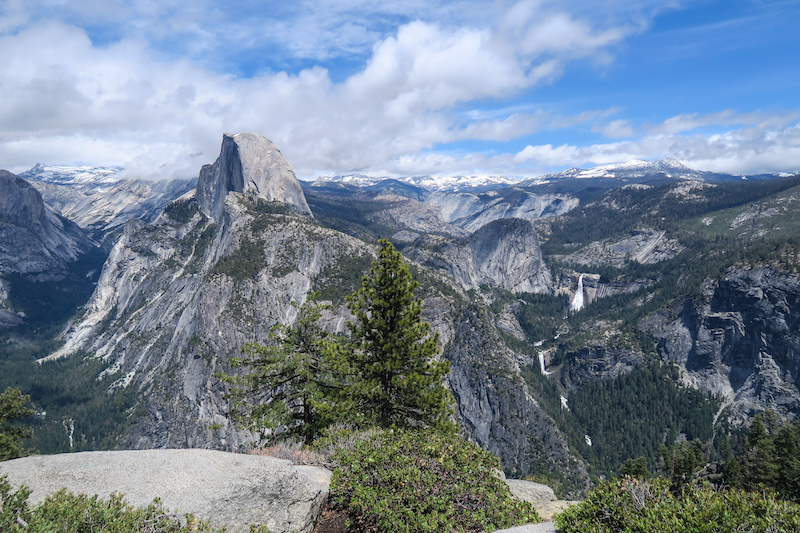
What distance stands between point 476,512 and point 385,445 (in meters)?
4.12

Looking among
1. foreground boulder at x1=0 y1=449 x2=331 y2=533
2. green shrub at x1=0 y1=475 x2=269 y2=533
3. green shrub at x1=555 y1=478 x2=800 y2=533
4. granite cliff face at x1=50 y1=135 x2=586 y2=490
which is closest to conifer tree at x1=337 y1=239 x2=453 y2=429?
foreground boulder at x1=0 y1=449 x2=331 y2=533

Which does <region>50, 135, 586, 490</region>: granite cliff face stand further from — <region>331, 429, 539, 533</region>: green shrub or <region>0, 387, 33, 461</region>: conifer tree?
<region>331, 429, 539, 533</region>: green shrub

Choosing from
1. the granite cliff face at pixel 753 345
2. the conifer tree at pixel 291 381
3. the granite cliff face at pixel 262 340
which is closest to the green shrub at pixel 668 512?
the conifer tree at pixel 291 381

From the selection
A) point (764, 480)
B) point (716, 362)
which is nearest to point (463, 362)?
point (764, 480)

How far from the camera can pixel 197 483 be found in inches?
467

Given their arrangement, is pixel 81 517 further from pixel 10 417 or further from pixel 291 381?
pixel 10 417

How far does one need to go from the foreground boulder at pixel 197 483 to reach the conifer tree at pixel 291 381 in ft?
26.0

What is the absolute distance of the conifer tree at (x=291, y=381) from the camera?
2160 centimetres

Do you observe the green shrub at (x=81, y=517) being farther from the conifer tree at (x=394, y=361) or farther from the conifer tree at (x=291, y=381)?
the conifer tree at (x=394, y=361)

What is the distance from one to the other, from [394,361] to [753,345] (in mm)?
245224

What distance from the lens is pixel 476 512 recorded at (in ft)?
36.8

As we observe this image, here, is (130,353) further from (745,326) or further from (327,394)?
(745,326)

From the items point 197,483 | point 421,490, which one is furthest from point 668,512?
point 197,483

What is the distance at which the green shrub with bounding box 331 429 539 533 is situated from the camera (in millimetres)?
11062
